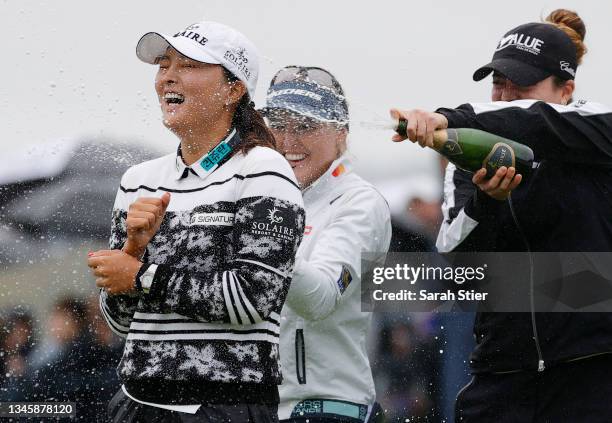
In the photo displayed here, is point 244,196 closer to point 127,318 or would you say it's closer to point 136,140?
point 127,318

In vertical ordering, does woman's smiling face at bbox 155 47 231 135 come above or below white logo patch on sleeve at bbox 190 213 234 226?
above

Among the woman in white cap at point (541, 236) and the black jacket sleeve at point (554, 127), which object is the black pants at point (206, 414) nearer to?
the woman in white cap at point (541, 236)

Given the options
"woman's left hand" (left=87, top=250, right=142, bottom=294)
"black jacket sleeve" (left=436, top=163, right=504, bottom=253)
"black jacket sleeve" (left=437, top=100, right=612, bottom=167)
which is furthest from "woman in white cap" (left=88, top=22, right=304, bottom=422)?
"black jacket sleeve" (left=436, top=163, right=504, bottom=253)

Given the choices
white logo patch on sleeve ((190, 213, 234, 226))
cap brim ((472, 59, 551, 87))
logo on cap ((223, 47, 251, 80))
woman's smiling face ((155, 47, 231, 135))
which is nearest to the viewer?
white logo patch on sleeve ((190, 213, 234, 226))

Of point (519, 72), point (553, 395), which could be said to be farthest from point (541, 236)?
point (519, 72)

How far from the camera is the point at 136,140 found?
16.7 ft

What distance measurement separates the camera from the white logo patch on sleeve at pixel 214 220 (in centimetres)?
290

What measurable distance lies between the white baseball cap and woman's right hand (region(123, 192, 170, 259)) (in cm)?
45

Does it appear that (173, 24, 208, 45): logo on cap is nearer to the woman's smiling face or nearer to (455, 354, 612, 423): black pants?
the woman's smiling face

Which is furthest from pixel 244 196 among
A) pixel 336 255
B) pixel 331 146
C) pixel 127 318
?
pixel 331 146

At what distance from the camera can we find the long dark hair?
10.2 ft

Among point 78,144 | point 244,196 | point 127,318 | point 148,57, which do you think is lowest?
point 78,144

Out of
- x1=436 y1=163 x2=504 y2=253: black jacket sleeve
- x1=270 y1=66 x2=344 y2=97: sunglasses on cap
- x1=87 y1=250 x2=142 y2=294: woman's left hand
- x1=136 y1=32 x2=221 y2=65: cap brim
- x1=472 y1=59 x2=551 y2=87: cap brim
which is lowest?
x1=436 y1=163 x2=504 y2=253: black jacket sleeve

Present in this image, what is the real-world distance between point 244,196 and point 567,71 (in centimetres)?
155
